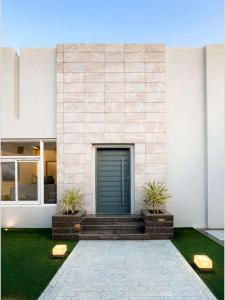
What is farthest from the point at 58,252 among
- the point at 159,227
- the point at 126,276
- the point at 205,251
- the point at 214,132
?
the point at 214,132

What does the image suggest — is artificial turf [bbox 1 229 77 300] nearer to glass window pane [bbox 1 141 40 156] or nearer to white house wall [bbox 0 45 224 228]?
white house wall [bbox 0 45 224 228]

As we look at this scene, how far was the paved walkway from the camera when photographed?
4.21 m

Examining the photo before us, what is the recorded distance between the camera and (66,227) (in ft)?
26.1

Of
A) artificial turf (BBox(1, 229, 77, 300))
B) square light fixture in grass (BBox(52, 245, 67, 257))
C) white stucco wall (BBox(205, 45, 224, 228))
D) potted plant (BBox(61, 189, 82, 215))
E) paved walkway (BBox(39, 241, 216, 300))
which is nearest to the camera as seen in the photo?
paved walkway (BBox(39, 241, 216, 300))

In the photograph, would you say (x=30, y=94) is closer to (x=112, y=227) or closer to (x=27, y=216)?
(x=27, y=216)

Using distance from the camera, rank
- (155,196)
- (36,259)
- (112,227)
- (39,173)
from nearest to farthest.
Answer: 1. (36,259)
2. (112,227)
3. (155,196)
4. (39,173)

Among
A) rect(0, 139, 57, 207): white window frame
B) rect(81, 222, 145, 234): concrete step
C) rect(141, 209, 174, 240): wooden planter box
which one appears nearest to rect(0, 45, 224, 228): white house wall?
rect(0, 139, 57, 207): white window frame

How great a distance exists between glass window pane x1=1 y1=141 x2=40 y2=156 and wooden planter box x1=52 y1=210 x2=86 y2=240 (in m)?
2.67

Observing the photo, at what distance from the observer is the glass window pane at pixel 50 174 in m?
9.74

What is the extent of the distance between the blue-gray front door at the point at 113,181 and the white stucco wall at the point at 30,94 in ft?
6.09

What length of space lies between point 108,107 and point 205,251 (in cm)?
510

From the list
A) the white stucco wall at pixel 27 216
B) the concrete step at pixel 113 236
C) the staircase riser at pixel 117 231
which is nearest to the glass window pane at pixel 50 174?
the white stucco wall at pixel 27 216

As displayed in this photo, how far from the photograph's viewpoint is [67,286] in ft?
14.9

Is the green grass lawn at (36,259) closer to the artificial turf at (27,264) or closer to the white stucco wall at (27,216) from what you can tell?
the artificial turf at (27,264)
